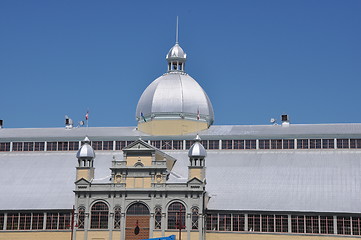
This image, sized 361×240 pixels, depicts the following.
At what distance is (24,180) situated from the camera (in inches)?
4094

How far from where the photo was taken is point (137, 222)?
308ft

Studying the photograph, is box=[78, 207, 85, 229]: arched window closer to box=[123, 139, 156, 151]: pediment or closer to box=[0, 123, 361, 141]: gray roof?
box=[123, 139, 156, 151]: pediment

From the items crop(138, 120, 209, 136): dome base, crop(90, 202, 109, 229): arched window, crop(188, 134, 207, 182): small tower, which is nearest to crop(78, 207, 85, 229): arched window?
crop(90, 202, 109, 229): arched window

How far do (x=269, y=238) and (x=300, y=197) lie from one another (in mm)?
7059

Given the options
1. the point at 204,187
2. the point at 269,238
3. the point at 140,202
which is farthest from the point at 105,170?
the point at 269,238

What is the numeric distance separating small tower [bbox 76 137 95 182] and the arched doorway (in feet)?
25.3

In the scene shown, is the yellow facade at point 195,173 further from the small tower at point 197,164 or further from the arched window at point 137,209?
the arched window at point 137,209

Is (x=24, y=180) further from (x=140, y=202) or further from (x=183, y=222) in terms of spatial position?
(x=183, y=222)

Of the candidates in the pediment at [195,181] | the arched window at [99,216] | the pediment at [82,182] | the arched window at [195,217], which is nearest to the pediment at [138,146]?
the pediment at [82,182]

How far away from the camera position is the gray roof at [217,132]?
103812 mm

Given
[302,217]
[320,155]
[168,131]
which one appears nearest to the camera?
[302,217]

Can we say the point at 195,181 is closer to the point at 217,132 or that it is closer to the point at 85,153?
the point at 85,153

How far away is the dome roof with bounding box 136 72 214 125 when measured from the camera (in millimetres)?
110125

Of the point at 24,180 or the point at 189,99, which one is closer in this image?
the point at 24,180
